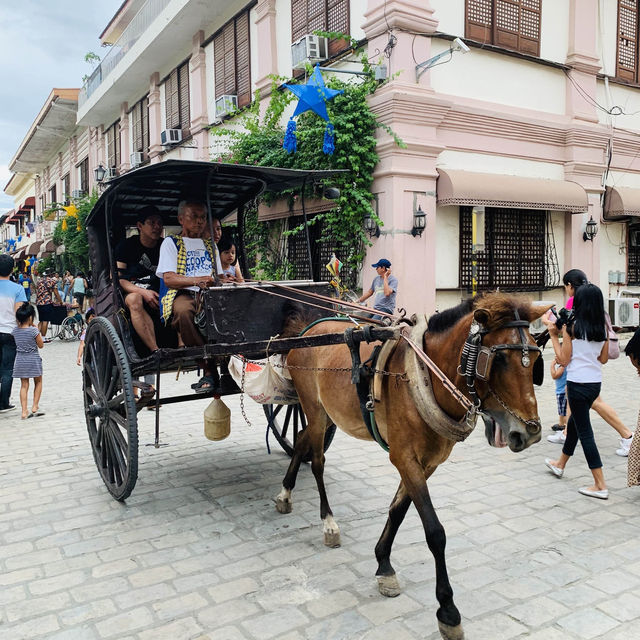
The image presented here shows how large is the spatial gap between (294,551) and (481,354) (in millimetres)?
1959

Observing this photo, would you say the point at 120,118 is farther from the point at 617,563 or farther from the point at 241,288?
the point at 617,563

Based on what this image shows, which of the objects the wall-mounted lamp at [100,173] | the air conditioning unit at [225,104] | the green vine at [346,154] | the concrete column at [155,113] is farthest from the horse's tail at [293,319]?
the wall-mounted lamp at [100,173]

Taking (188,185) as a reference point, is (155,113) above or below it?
above

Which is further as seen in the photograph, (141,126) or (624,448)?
(141,126)

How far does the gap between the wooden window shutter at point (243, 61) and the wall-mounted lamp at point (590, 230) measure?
8466mm

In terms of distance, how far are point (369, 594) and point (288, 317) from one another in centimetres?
→ 224

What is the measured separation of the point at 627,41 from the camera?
13.9 m

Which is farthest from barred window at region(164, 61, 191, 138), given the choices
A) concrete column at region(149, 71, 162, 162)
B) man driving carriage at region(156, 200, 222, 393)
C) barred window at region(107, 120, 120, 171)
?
man driving carriage at region(156, 200, 222, 393)

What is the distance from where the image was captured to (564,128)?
41.6 feet

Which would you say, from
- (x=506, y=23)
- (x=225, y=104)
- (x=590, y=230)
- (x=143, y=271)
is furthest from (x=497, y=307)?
(x=225, y=104)

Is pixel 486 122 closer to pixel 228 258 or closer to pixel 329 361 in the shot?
pixel 228 258

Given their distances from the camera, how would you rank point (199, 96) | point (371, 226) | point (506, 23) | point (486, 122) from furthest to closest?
point (199, 96), point (506, 23), point (486, 122), point (371, 226)

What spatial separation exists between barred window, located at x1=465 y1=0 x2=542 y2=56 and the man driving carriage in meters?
8.58

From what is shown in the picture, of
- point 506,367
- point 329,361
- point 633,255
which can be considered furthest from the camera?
point 633,255
